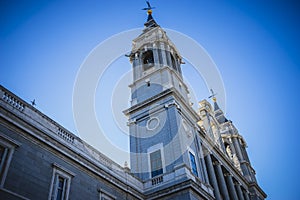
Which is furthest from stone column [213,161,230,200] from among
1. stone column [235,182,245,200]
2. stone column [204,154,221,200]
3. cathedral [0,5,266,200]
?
stone column [235,182,245,200]

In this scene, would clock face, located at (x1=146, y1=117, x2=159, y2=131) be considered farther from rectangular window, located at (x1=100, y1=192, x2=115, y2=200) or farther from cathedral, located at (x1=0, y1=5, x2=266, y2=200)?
rectangular window, located at (x1=100, y1=192, x2=115, y2=200)

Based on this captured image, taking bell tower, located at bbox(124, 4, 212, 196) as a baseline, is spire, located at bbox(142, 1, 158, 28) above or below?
above

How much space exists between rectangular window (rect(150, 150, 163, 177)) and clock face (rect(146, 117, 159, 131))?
2741 millimetres

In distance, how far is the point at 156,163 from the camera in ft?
86.9

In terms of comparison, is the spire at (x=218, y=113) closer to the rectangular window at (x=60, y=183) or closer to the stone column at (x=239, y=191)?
the stone column at (x=239, y=191)

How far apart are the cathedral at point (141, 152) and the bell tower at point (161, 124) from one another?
85 mm

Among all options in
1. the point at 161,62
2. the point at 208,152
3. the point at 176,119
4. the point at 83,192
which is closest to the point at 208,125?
the point at 208,152

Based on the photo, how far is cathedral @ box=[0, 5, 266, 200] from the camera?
1565 cm

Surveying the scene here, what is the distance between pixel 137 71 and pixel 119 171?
52.5 ft

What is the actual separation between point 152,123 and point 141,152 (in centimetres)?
304

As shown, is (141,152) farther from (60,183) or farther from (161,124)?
(60,183)

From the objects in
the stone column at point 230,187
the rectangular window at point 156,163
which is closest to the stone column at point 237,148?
the stone column at point 230,187

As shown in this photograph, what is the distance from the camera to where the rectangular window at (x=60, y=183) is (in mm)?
16547

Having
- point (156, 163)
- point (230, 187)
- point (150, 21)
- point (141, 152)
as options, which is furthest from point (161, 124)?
point (150, 21)
